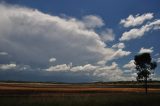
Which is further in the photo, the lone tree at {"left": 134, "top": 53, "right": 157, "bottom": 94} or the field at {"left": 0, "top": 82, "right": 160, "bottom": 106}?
the lone tree at {"left": 134, "top": 53, "right": 157, "bottom": 94}

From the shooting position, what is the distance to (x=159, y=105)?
29.9 meters

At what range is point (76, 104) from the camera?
2878 cm

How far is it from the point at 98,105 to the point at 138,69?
37.1 m

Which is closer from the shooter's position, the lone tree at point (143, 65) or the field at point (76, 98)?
the field at point (76, 98)

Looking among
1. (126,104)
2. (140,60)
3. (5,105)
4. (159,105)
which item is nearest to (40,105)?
(5,105)

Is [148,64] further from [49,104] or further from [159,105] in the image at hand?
[49,104]

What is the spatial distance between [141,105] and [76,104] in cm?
677

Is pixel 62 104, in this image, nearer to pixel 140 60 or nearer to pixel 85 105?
pixel 85 105

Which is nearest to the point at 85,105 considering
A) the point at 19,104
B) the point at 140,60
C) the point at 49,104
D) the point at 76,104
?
the point at 76,104

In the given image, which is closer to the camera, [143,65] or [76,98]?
[76,98]

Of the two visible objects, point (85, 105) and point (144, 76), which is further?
point (144, 76)

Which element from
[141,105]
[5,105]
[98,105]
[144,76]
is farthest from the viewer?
[144,76]

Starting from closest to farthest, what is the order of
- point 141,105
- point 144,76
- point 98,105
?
1. point 98,105
2. point 141,105
3. point 144,76

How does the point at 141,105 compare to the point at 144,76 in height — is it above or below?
below
